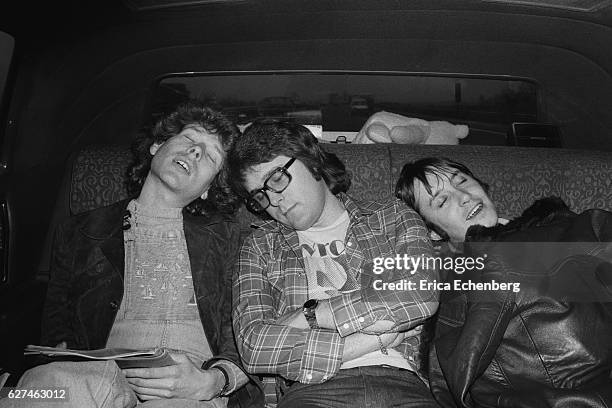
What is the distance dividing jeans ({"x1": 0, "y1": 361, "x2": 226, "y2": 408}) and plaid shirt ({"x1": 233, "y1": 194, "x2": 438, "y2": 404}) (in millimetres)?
362

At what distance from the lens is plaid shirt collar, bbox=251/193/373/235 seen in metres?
1.89

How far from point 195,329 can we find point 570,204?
5.26 feet

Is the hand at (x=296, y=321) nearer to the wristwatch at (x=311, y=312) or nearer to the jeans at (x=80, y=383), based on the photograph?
the wristwatch at (x=311, y=312)

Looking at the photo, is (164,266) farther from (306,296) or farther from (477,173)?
(477,173)

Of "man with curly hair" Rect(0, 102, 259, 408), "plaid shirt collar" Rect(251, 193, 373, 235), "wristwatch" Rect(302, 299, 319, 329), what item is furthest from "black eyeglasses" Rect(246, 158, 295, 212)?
"wristwatch" Rect(302, 299, 319, 329)

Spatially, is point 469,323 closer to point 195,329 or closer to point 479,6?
point 195,329

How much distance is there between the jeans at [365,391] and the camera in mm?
1495

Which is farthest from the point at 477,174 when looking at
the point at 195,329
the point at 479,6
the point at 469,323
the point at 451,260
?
the point at 195,329

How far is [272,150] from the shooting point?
1809 mm

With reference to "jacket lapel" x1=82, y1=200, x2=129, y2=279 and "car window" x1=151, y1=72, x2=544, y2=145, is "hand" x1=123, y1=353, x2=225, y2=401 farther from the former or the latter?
"car window" x1=151, y1=72, x2=544, y2=145

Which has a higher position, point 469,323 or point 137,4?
point 137,4

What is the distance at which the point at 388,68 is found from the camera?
2674 mm

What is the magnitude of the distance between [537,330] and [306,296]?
0.70m

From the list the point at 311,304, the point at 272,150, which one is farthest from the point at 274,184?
the point at 311,304
